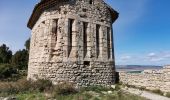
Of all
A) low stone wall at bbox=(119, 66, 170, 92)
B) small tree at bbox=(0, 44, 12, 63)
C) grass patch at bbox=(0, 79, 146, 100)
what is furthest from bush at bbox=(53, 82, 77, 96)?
small tree at bbox=(0, 44, 12, 63)

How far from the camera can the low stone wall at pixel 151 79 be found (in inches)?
427

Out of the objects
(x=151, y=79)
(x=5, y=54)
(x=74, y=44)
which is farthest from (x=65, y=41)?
(x=5, y=54)

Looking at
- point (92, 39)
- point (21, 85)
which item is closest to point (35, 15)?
point (92, 39)

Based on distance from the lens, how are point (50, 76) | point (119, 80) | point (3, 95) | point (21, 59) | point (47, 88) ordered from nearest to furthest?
point (3, 95)
point (47, 88)
point (50, 76)
point (119, 80)
point (21, 59)

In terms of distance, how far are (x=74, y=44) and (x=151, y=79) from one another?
5.03 metres

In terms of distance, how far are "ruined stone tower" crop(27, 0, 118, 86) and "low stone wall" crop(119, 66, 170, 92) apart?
1051mm

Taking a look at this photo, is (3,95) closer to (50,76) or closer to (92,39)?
(50,76)

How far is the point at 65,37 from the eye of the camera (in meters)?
12.0

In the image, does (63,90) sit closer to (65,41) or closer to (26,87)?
(26,87)

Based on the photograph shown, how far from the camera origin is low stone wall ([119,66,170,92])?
1085 cm

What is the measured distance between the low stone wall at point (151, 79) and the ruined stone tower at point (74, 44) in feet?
3.45

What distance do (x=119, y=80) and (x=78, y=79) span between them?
349cm

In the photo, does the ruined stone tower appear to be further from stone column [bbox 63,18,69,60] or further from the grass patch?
the grass patch

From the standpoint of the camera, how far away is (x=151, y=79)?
1170 cm
